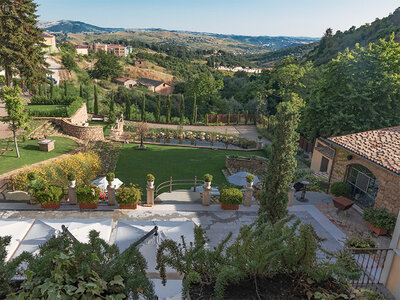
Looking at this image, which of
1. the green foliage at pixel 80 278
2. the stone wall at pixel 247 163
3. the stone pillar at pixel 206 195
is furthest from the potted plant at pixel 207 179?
the green foliage at pixel 80 278

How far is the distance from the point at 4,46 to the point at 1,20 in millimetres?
2966

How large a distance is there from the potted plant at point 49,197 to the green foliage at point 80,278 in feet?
29.8

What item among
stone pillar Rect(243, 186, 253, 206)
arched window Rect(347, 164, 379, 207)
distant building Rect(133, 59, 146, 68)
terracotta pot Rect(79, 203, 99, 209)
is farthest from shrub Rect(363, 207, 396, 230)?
distant building Rect(133, 59, 146, 68)

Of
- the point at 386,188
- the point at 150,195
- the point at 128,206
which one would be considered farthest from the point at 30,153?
the point at 386,188

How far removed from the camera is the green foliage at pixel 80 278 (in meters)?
3.81

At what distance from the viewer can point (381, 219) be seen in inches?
500

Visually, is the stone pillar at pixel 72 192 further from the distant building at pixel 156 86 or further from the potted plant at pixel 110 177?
the distant building at pixel 156 86

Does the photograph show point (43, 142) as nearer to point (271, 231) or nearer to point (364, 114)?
point (271, 231)

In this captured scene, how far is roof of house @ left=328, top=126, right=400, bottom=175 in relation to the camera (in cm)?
1304

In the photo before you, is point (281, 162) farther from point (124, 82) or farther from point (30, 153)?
point (124, 82)

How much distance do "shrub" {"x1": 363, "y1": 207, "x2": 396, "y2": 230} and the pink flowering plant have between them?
1246 centimetres

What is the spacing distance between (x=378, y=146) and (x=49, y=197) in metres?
16.1

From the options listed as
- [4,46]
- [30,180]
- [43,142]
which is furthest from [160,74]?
[30,180]

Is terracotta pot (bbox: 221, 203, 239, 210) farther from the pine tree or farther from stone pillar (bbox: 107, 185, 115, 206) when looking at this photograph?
the pine tree
